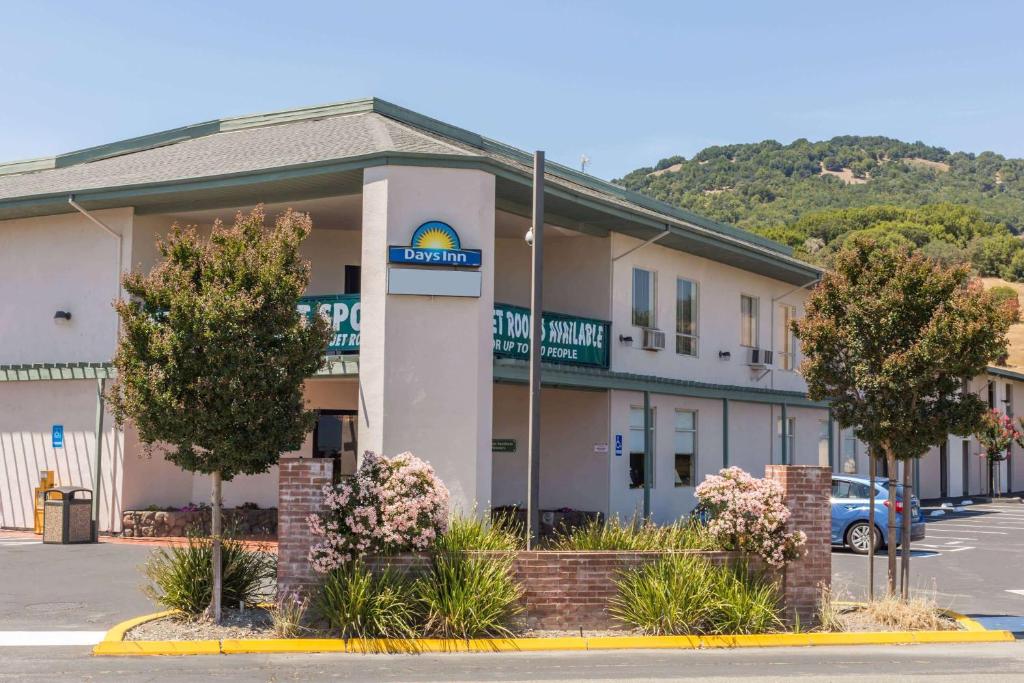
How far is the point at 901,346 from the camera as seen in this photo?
1454 centimetres

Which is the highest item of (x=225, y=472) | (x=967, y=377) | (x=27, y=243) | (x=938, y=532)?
(x=27, y=243)

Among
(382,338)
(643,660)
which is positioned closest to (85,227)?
(382,338)

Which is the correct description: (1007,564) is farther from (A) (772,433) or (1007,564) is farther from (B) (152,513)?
(B) (152,513)

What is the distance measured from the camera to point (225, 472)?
13.1 meters

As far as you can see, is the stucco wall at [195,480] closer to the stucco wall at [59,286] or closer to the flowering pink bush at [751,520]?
the stucco wall at [59,286]

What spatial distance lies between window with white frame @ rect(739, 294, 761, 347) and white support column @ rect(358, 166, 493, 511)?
40.1 feet

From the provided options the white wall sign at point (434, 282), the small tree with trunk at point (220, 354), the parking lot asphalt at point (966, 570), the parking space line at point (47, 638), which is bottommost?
the parking lot asphalt at point (966, 570)

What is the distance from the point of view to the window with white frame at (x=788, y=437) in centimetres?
3107

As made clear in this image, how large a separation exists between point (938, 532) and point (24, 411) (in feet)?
70.0

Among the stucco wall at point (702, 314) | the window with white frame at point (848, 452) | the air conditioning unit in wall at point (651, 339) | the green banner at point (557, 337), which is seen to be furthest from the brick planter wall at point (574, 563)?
the window with white frame at point (848, 452)

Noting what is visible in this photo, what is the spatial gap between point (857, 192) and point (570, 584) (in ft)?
446

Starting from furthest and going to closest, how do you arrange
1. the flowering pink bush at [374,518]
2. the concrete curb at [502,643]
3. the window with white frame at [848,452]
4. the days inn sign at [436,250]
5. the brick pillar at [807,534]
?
the window with white frame at [848,452] < the days inn sign at [436,250] < the brick pillar at [807,534] < the flowering pink bush at [374,518] < the concrete curb at [502,643]

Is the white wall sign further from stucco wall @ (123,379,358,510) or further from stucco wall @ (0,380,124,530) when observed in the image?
stucco wall @ (0,380,124,530)

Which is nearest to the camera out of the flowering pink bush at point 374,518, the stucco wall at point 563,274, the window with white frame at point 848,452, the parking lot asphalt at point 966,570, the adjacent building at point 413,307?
the flowering pink bush at point 374,518
